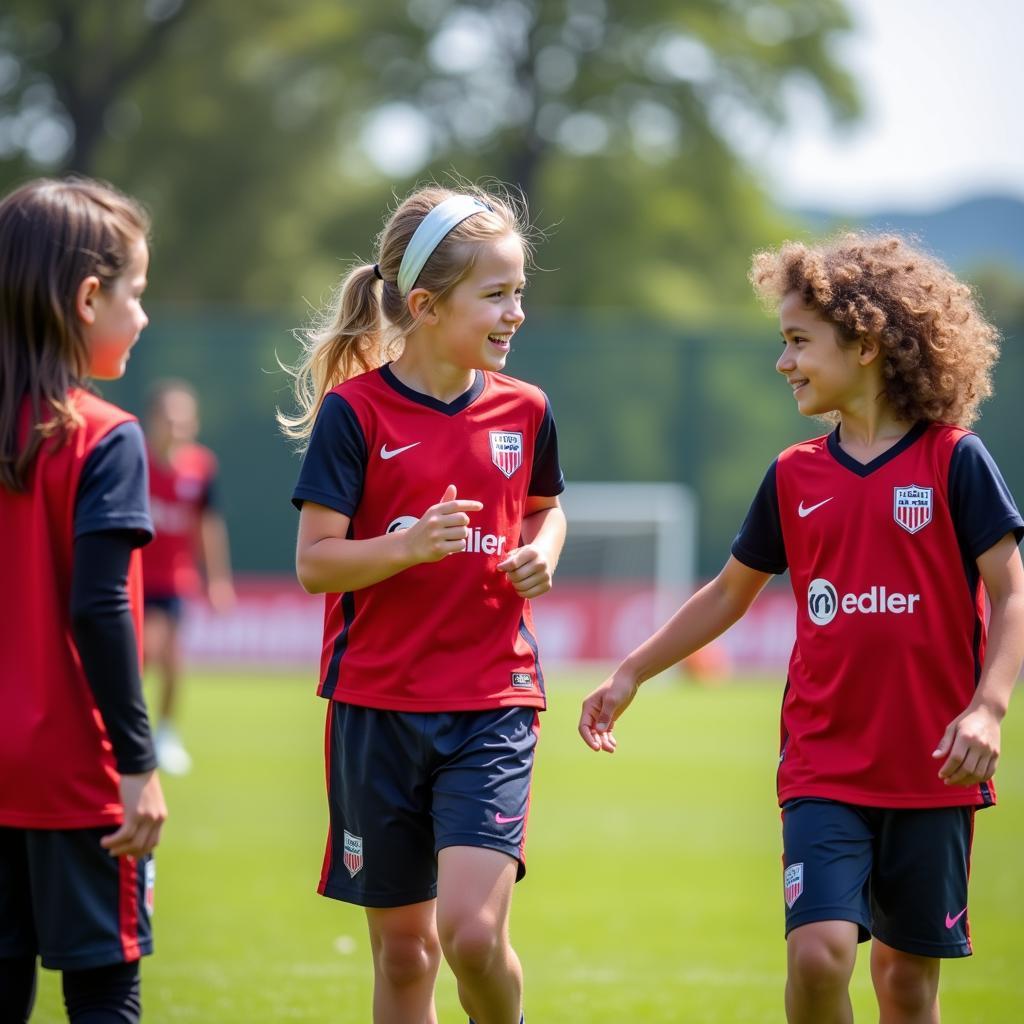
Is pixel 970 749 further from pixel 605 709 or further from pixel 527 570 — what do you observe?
pixel 527 570

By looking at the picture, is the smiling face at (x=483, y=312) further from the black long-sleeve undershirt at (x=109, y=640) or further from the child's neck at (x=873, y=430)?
the black long-sleeve undershirt at (x=109, y=640)

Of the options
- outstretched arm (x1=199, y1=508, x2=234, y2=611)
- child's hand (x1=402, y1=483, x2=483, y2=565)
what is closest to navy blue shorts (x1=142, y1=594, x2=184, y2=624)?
outstretched arm (x1=199, y1=508, x2=234, y2=611)

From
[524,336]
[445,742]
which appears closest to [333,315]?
[445,742]

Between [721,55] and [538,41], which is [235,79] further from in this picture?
[721,55]

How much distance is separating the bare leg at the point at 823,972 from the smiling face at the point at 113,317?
6.63 ft

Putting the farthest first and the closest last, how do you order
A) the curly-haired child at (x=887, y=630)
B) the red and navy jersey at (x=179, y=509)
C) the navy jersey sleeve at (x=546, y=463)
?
the red and navy jersey at (x=179, y=509) < the navy jersey sleeve at (x=546, y=463) < the curly-haired child at (x=887, y=630)

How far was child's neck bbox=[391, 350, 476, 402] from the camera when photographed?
418 cm

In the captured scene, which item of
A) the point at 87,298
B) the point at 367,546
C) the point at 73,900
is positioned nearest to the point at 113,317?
the point at 87,298

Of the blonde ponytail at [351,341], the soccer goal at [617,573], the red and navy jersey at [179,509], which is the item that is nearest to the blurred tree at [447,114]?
the soccer goal at [617,573]

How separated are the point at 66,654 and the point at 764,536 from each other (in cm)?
181

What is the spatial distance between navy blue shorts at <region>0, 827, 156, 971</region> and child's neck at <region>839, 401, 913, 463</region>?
6.53ft

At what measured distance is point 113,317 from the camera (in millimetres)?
3574

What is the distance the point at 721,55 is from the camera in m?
36.0

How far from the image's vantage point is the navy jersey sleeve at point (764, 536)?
4.14 metres
